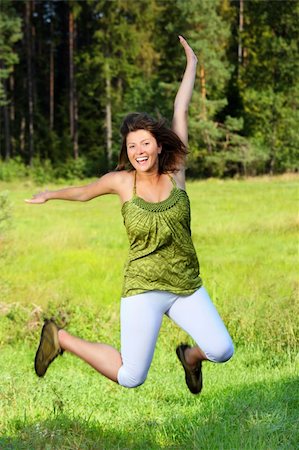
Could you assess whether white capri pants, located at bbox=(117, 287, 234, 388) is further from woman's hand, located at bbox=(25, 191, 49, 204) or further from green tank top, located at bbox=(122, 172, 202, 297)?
woman's hand, located at bbox=(25, 191, 49, 204)

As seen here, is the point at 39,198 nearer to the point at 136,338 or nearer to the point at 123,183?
the point at 123,183

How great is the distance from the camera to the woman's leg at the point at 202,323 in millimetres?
4824

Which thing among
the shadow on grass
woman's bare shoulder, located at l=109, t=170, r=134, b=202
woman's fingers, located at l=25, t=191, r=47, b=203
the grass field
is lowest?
the grass field

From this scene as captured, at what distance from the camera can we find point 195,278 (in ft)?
16.1

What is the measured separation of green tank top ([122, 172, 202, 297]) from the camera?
4715 millimetres

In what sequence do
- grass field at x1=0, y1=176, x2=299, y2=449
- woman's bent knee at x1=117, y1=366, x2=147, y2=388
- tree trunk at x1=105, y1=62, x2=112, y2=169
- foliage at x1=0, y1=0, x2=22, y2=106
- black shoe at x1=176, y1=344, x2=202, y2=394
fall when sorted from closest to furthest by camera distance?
woman's bent knee at x1=117, y1=366, x2=147, y2=388, grass field at x1=0, y1=176, x2=299, y2=449, black shoe at x1=176, y1=344, x2=202, y2=394, foliage at x1=0, y1=0, x2=22, y2=106, tree trunk at x1=105, y1=62, x2=112, y2=169

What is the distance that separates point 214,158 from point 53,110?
15.5m

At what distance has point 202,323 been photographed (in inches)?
190

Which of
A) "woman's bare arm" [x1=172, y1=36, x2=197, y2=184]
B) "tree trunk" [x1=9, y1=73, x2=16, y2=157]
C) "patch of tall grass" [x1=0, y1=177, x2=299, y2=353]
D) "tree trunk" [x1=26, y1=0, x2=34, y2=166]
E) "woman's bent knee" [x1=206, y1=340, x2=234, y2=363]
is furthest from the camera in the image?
"tree trunk" [x1=9, y1=73, x2=16, y2=157]

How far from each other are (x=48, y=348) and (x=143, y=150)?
1.71 meters

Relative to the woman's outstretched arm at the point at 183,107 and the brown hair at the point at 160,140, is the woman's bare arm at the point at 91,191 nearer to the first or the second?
the brown hair at the point at 160,140

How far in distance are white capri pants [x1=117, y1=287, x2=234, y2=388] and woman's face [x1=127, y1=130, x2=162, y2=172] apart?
0.80 m

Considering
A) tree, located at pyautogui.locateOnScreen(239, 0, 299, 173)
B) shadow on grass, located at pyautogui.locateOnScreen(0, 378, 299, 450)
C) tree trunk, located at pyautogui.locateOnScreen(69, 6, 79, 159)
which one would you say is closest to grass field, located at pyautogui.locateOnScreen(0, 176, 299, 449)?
shadow on grass, located at pyautogui.locateOnScreen(0, 378, 299, 450)

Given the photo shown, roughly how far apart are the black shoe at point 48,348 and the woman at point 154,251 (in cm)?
66
